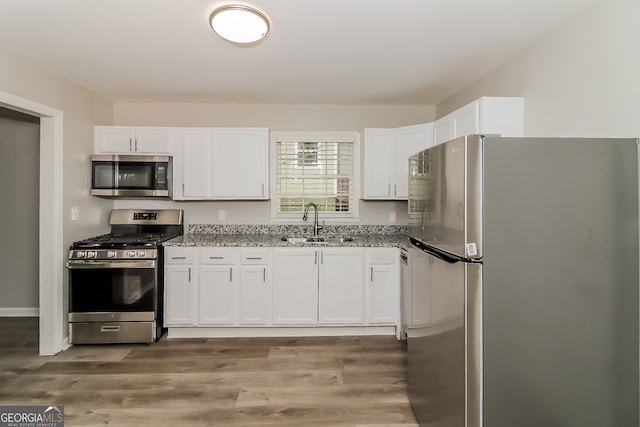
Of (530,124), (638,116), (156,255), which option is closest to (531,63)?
(530,124)

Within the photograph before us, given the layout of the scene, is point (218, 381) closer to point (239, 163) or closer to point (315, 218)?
point (315, 218)

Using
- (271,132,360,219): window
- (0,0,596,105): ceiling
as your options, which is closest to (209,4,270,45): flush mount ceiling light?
(0,0,596,105): ceiling

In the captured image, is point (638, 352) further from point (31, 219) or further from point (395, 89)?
point (31, 219)

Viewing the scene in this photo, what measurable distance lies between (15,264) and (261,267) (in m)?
2.97

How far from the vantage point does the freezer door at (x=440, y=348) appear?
148 centimetres

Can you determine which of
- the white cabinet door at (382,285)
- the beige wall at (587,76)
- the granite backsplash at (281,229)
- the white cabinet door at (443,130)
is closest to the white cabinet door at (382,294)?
the white cabinet door at (382,285)

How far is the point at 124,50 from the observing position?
7.82 feet

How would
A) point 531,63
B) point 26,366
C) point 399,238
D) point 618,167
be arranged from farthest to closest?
point 399,238 < point 26,366 < point 531,63 < point 618,167

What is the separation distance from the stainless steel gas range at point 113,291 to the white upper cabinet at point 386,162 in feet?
7.41

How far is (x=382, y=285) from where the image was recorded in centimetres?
326

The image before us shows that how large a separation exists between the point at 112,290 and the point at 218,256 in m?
0.98

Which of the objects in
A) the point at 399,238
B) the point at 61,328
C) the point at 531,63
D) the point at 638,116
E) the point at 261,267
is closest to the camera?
the point at 638,116

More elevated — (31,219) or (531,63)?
(531,63)

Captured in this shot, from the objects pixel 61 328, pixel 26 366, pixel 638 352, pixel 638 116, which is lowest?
pixel 26 366
